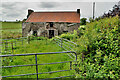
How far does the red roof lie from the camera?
15533mm

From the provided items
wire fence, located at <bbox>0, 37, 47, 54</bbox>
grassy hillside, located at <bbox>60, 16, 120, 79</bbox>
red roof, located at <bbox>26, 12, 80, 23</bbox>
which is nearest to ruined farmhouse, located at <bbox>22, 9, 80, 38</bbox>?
red roof, located at <bbox>26, 12, 80, 23</bbox>

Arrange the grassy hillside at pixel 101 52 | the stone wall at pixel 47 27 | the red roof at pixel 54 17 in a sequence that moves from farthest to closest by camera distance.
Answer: the red roof at pixel 54 17 < the stone wall at pixel 47 27 < the grassy hillside at pixel 101 52

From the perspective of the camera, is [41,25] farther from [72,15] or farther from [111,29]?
[111,29]

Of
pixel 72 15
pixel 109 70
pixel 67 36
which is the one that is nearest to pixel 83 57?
pixel 109 70

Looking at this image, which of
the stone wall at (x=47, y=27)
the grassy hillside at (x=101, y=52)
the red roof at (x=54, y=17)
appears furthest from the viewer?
the red roof at (x=54, y=17)

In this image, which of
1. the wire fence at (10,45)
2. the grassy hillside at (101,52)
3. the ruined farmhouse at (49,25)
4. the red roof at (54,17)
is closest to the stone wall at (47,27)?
the ruined farmhouse at (49,25)

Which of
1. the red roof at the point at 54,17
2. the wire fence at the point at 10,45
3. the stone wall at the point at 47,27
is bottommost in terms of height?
the wire fence at the point at 10,45

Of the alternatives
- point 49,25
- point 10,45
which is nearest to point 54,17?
point 49,25

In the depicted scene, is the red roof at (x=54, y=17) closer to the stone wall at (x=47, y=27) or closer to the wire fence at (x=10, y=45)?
the stone wall at (x=47, y=27)

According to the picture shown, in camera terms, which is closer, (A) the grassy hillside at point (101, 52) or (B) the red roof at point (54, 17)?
(A) the grassy hillside at point (101, 52)

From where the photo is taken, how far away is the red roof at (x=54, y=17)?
51.0 ft

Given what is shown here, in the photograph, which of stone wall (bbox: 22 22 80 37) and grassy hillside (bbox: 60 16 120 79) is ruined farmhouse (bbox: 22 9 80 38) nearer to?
stone wall (bbox: 22 22 80 37)

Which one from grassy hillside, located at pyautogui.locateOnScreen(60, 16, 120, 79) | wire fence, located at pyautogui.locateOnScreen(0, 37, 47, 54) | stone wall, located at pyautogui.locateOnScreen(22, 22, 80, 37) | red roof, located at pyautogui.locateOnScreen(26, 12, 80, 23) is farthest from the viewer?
red roof, located at pyautogui.locateOnScreen(26, 12, 80, 23)

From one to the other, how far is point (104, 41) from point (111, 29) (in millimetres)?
445
